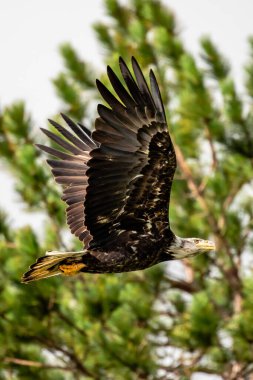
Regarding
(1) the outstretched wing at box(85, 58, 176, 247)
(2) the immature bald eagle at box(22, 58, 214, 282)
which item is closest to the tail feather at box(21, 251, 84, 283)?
(2) the immature bald eagle at box(22, 58, 214, 282)

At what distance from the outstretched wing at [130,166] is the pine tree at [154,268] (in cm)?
181

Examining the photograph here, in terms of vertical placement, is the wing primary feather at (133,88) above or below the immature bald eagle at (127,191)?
above

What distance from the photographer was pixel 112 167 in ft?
17.1

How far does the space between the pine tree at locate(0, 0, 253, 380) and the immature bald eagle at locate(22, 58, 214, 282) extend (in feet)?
5.65

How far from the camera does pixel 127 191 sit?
533cm

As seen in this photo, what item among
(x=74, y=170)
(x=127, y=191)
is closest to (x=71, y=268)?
(x=127, y=191)

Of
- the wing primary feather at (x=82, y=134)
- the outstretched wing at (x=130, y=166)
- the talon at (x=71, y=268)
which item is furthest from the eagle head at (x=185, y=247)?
the wing primary feather at (x=82, y=134)

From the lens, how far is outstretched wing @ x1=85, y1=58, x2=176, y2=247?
506 cm

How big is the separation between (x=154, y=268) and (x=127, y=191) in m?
3.55

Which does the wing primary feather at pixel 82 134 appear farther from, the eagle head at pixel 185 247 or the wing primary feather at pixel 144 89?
the wing primary feather at pixel 144 89

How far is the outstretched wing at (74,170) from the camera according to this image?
594cm

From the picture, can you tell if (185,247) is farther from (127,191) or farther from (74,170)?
(74,170)

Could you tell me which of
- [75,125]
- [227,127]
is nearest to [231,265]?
[227,127]

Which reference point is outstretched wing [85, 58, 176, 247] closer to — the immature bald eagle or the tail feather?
the immature bald eagle
